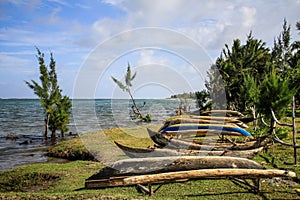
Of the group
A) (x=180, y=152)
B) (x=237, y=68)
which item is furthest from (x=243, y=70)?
(x=180, y=152)

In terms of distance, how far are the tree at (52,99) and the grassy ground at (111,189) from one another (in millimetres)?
10953

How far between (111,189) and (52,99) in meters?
15.4

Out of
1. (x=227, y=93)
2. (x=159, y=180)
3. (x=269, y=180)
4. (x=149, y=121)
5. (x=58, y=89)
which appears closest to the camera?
(x=159, y=180)

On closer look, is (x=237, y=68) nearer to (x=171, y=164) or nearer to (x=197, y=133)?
(x=197, y=133)

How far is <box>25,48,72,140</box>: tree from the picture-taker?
69.0 feet

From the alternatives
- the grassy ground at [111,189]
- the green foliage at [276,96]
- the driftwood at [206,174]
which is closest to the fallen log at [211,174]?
the driftwood at [206,174]

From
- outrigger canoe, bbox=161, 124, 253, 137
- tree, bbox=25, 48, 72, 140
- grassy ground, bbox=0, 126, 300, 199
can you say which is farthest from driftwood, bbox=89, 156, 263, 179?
tree, bbox=25, 48, 72, 140

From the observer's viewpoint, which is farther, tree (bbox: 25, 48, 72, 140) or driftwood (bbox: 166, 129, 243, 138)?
tree (bbox: 25, 48, 72, 140)

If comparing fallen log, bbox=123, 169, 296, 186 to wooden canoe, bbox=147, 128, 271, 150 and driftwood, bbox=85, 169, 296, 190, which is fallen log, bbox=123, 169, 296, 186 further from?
wooden canoe, bbox=147, 128, 271, 150

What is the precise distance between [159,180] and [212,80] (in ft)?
70.0

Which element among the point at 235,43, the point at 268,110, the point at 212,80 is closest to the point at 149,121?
the point at 212,80

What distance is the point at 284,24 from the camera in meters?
37.6

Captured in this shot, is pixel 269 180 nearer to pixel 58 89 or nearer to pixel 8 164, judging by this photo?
pixel 8 164

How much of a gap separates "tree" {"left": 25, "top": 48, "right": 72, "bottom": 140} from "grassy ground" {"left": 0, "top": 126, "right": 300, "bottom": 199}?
431 inches
